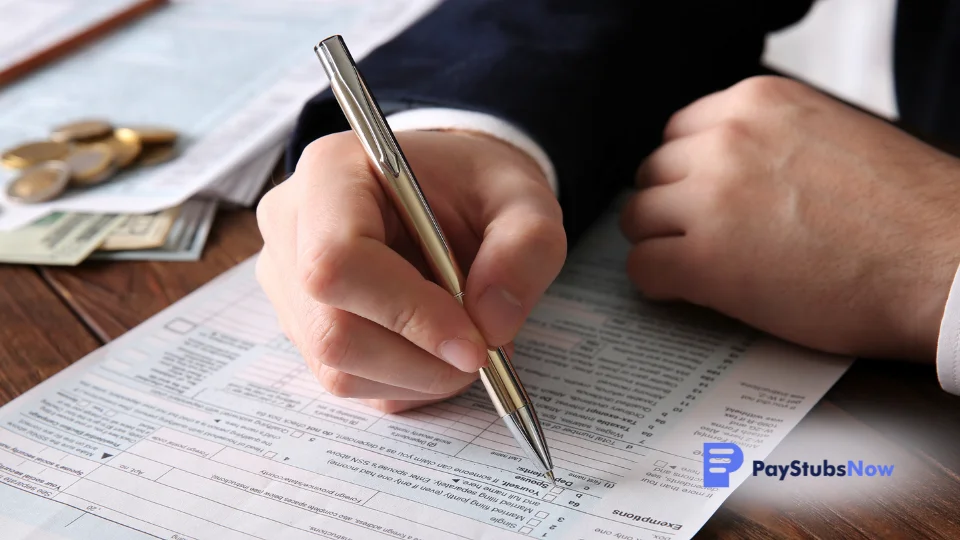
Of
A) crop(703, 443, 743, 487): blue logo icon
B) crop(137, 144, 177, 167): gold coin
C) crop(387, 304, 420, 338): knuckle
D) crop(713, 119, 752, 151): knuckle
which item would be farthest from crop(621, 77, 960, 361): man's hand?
crop(137, 144, 177, 167): gold coin

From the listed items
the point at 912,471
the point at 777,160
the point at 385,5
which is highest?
the point at 385,5

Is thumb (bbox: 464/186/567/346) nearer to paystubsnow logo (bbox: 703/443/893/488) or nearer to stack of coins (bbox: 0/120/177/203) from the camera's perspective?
paystubsnow logo (bbox: 703/443/893/488)

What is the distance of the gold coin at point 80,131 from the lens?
0.79 m

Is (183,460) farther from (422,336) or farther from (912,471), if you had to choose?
(912,471)

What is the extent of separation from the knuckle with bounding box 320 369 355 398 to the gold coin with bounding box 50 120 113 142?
0.45 meters

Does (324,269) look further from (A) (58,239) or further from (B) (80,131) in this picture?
→ (B) (80,131)

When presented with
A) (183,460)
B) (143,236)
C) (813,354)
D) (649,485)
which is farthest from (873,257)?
(143,236)

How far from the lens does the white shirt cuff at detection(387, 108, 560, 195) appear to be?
58cm

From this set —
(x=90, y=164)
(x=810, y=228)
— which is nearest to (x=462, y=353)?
(x=810, y=228)

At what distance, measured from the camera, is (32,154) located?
2.53 feet

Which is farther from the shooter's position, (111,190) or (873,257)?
(111,190)

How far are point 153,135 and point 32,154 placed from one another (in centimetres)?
10

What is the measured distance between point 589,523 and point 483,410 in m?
Result: 0.11

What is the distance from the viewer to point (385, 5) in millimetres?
1009
